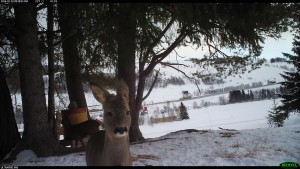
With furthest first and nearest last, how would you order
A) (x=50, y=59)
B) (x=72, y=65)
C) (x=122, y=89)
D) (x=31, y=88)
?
(x=72, y=65) < (x=50, y=59) < (x=31, y=88) < (x=122, y=89)

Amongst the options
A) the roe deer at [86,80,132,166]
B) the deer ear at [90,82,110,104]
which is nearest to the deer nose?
the roe deer at [86,80,132,166]

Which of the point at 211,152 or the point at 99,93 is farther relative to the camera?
the point at 211,152

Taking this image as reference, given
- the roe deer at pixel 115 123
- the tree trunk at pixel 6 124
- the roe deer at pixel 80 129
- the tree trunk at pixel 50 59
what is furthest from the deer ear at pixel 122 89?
the tree trunk at pixel 50 59

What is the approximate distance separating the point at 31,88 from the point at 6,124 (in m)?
1.22

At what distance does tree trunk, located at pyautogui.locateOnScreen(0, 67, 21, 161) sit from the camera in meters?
8.02

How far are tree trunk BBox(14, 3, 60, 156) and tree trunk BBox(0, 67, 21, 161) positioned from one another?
0.58 m

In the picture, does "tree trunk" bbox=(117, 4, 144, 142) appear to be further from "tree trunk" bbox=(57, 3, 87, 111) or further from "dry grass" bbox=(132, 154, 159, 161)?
"dry grass" bbox=(132, 154, 159, 161)

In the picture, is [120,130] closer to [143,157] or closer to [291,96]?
[143,157]

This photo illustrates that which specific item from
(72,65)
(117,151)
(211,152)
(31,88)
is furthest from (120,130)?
(72,65)

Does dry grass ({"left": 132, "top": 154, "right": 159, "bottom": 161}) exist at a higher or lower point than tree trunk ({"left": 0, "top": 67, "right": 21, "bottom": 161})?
lower

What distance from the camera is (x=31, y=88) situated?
7.79m

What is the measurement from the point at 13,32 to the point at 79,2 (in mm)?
2663

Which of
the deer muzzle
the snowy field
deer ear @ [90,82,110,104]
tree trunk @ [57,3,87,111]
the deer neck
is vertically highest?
tree trunk @ [57,3,87,111]

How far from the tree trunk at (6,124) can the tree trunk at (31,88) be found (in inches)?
22.8
